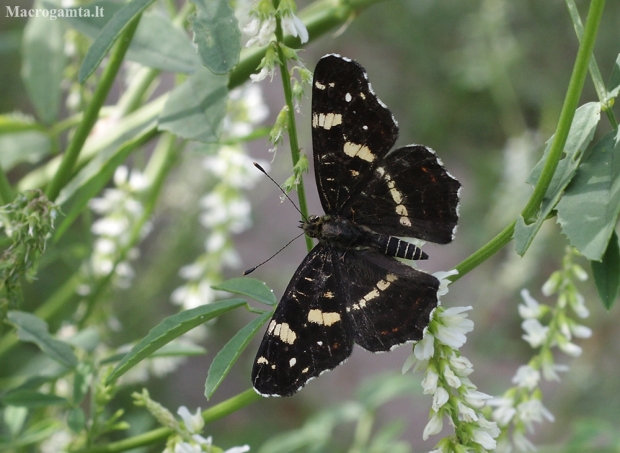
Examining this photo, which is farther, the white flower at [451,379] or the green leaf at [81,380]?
the green leaf at [81,380]

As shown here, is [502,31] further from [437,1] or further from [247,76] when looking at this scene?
[247,76]

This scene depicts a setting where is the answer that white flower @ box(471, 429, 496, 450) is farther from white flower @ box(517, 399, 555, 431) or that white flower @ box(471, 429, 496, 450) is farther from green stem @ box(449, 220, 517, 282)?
white flower @ box(517, 399, 555, 431)

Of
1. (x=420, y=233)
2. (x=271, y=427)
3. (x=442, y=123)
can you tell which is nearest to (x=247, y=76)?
(x=420, y=233)

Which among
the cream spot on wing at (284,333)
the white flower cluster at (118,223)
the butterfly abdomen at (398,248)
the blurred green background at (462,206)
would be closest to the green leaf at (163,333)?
the cream spot on wing at (284,333)

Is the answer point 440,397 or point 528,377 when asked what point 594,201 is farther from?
point 528,377

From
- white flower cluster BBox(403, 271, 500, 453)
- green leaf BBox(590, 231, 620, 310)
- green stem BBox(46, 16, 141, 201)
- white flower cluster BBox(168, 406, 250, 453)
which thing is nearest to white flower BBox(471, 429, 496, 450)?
white flower cluster BBox(403, 271, 500, 453)

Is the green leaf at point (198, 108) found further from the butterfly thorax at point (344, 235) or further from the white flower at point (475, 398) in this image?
the white flower at point (475, 398)

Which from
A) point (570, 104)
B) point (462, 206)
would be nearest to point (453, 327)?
point (570, 104)

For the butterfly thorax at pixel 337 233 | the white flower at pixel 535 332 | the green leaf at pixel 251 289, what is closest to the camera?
the green leaf at pixel 251 289
